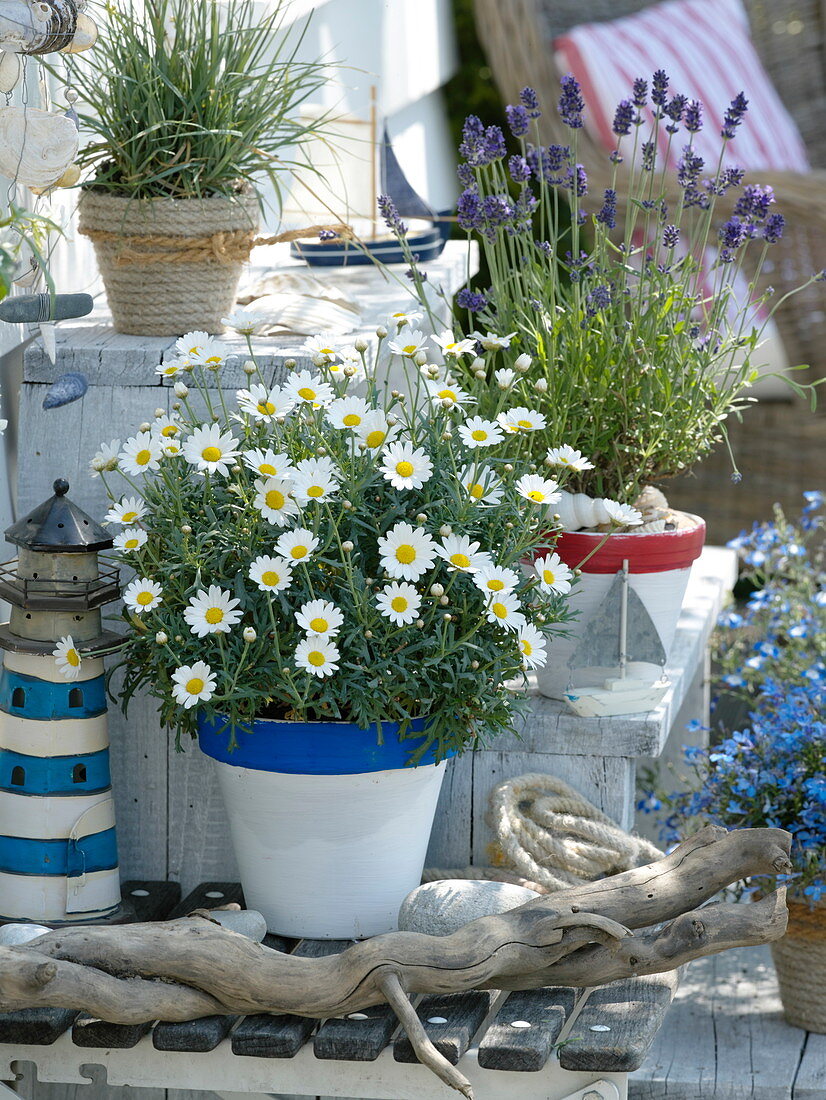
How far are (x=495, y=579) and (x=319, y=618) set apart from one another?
0.52 ft

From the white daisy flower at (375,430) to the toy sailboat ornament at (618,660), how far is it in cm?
34

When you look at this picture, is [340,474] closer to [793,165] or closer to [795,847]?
[795,847]

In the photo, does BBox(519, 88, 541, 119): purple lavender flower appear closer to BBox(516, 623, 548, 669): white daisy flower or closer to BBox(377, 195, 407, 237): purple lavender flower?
BBox(377, 195, 407, 237): purple lavender flower

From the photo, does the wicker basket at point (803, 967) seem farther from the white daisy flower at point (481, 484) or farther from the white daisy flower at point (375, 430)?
the white daisy flower at point (375, 430)

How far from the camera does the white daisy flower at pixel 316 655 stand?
1271mm

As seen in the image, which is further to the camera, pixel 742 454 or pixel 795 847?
pixel 742 454

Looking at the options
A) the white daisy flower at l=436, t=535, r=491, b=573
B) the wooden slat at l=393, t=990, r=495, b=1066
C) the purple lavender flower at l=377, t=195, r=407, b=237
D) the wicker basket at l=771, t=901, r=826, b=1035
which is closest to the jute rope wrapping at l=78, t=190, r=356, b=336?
the purple lavender flower at l=377, t=195, r=407, b=237

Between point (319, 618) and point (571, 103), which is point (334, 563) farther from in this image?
point (571, 103)

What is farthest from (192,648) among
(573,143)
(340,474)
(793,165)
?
(793,165)

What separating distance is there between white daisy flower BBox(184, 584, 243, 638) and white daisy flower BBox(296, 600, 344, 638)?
63 mm

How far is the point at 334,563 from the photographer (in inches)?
51.5

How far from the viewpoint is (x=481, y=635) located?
1362 mm

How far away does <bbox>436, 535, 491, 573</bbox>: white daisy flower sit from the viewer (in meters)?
1.29

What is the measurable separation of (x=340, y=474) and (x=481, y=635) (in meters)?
0.19
